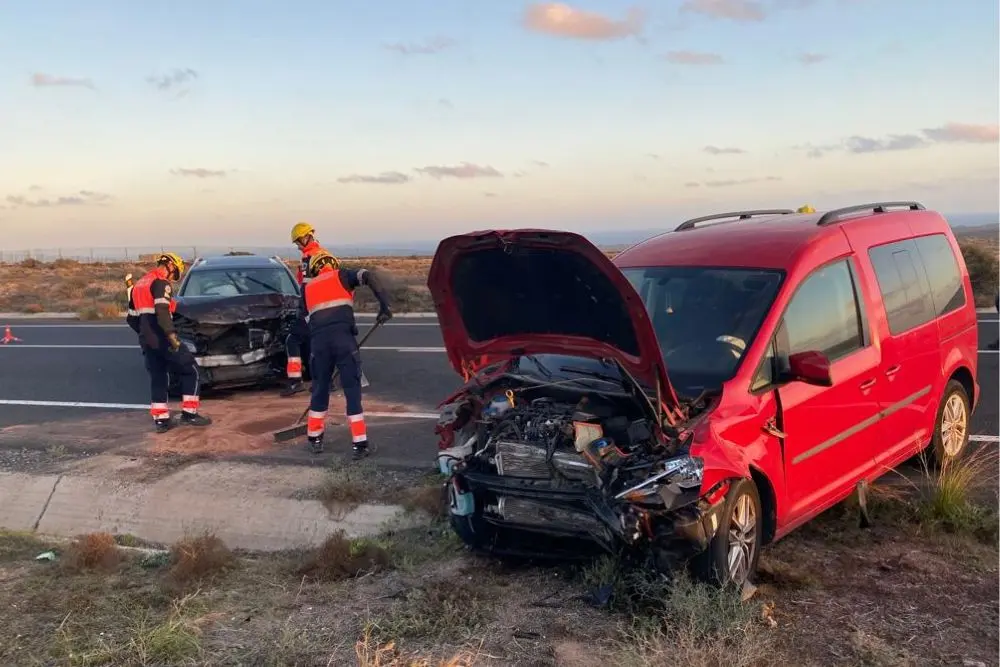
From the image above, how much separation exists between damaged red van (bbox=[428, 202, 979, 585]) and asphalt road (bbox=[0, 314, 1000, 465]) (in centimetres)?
282

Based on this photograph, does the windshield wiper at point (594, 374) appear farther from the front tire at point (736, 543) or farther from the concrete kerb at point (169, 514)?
the concrete kerb at point (169, 514)

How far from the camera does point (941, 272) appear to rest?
653cm

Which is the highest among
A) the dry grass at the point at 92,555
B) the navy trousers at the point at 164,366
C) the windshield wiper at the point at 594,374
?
the windshield wiper at the point at 594,374

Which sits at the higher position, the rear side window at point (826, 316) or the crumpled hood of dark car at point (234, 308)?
the rear side window at point (826, 316)

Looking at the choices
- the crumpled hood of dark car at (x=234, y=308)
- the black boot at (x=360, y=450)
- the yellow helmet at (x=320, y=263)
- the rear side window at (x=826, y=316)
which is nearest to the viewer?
the rear side window at (x=826, y=316)

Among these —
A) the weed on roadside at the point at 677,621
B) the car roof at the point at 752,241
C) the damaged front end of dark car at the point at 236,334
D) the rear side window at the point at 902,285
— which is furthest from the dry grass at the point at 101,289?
the weed on roadside at the point at 677,621

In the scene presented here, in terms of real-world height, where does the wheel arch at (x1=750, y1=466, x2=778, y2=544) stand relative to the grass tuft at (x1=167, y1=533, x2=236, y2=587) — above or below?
above

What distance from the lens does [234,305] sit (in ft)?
34.7

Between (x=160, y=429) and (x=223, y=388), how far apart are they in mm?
1850

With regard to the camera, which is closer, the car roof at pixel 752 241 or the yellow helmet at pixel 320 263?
the car roof at pixel 752 241

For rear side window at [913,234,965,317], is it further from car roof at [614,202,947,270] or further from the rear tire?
the rear tire

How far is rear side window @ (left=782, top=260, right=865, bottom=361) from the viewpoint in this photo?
197 inches

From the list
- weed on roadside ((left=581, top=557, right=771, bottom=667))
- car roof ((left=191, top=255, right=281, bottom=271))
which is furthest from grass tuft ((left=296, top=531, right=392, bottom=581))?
car roof ((left=191, top=255, right=281, bottom=271))

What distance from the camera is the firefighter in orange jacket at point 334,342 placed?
7.90 m
